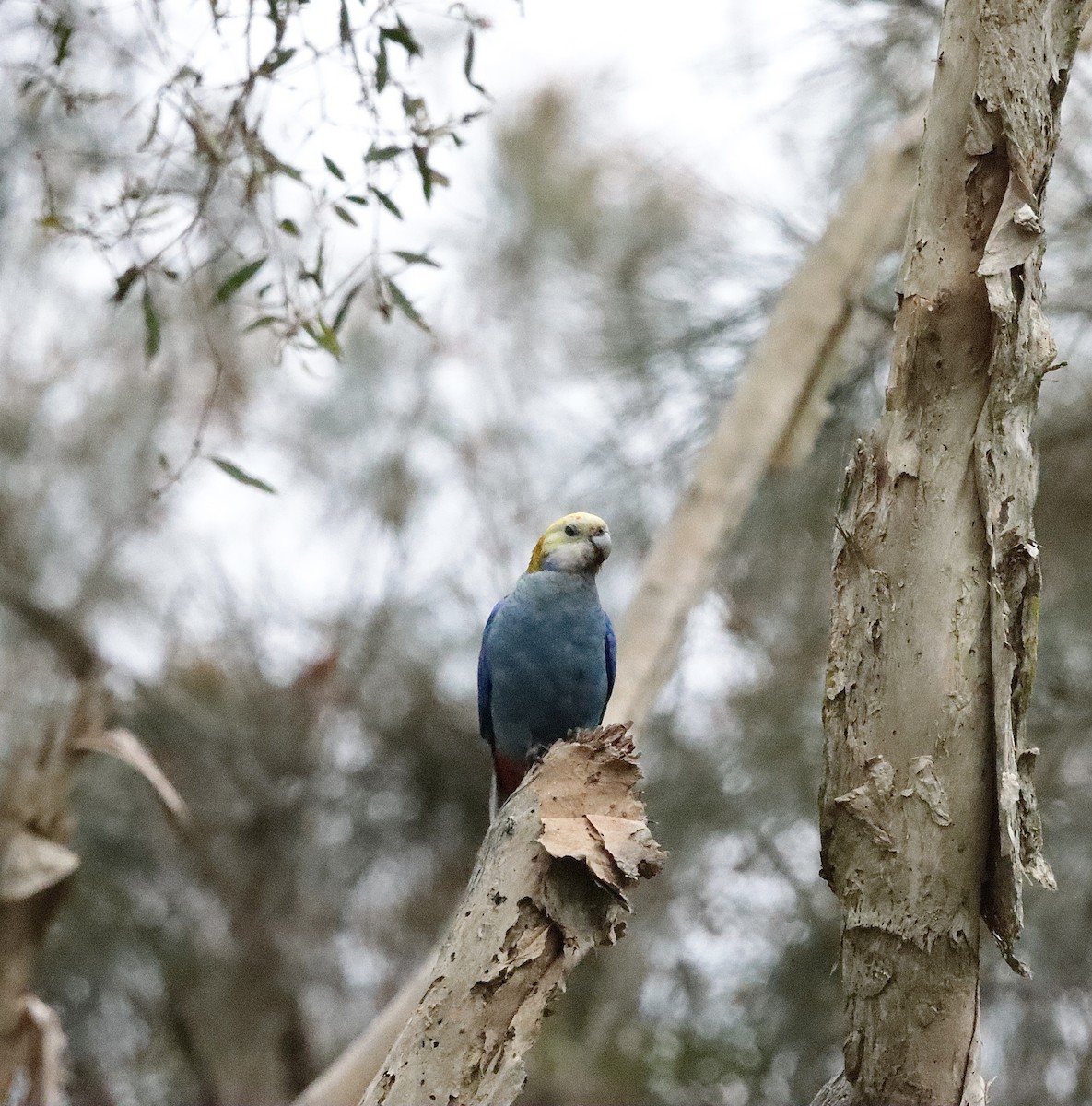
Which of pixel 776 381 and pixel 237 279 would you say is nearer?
pixel 237 279

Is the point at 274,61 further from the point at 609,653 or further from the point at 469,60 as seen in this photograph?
the point at 609,653

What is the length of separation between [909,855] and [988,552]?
1.65 ft

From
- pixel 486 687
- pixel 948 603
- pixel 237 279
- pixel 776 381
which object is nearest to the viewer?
pixel 948 603

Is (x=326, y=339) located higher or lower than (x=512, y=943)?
higher

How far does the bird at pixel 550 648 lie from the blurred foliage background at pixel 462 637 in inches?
81.1

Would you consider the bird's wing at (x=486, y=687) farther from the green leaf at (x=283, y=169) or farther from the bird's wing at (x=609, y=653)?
the green leaf at (x=283, y=169)

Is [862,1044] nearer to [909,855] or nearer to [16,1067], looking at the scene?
[909,855]

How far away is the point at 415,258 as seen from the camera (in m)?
2.53

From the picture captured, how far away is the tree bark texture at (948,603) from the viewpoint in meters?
1.93

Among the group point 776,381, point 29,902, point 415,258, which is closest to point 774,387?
point 776,381

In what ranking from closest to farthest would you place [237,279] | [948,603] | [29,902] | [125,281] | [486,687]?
[948,603], [125,281], [237,279], [486,687], [29,902]

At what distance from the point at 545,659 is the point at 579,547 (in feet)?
0.98

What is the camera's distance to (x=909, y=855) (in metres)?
1.94

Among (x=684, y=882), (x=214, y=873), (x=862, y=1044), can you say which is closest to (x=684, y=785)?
(x=684, y=882)
